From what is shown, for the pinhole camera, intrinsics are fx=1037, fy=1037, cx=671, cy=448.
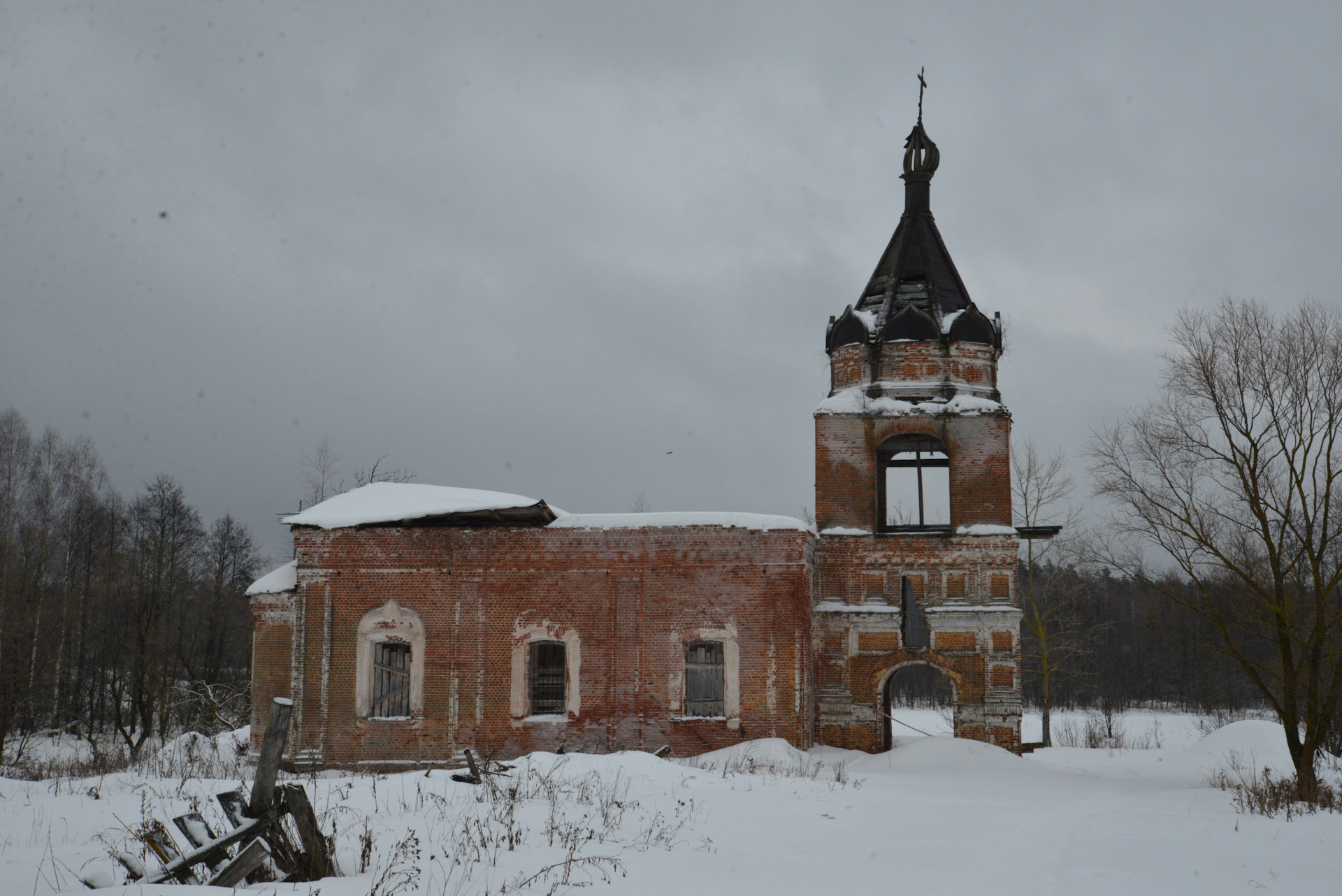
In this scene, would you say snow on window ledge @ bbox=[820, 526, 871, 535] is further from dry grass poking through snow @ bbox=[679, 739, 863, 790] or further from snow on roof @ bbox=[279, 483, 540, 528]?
snow on roof @ bbox=[279, 483, 540, 528]

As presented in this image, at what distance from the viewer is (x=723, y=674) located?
1856 cm

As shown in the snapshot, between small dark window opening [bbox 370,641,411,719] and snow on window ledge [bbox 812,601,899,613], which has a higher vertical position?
snow on window ledge [bbox 812,601,899,613]

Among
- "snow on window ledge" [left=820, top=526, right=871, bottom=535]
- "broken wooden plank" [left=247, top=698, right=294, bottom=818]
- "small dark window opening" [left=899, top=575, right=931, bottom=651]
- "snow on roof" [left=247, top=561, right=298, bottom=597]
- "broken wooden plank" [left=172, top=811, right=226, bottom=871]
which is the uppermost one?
"snow on window ledge" [left=820, top=526, right=871, bottom=535]

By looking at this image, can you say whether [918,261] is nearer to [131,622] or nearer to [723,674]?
[723,674]

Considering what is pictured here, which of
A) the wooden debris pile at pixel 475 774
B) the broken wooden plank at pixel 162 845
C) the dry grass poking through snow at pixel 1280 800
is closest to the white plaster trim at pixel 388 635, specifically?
the wooden debris pile at pixel 475 774

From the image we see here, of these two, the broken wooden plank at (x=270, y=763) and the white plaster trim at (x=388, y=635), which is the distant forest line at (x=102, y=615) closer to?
the white plaster trim at (x=388, y=635)

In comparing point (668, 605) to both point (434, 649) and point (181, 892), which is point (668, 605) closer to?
point (434, 649)

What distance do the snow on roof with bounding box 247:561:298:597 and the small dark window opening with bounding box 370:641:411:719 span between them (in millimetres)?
2108

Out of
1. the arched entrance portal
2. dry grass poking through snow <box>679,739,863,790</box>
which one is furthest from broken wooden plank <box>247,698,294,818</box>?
the arched entrance portal

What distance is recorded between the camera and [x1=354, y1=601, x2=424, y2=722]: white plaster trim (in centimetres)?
1900

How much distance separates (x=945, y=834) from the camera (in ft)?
35.1

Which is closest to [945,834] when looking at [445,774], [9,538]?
[445,774]

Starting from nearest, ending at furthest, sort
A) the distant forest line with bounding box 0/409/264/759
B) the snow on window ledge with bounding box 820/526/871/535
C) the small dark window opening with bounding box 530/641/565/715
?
1. the small dark window opening with bounding box 530/641/565/715
2. the snow on window ledge with bounding box 820/526/871/535
3. the distant forest line with bounding box 0/409/264/759

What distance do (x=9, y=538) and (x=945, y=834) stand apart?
3134 cm
